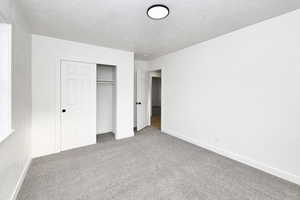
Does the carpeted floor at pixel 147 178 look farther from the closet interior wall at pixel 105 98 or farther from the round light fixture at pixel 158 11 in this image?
the round light fixture at pixel 158 11

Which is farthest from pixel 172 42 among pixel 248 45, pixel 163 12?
pixel 248 45

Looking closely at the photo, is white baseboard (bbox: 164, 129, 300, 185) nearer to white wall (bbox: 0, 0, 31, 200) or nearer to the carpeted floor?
the carpeted floor

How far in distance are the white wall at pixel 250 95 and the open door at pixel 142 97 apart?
1554 mm

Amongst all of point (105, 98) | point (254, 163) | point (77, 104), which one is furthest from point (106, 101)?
point (254, 163)

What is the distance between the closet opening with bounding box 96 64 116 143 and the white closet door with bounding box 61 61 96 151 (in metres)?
0.65

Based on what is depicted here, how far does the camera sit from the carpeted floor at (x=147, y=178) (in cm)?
161

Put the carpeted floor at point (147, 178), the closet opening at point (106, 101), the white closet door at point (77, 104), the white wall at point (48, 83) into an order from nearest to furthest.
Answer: the carpeted floor at point (147, 178) < the white wall at point (48, 83) < the white closet door at point (77, 104) < the closet opening at point (106, 101)

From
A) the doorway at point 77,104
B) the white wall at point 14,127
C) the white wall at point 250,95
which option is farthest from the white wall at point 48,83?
the white wall at point 250,95

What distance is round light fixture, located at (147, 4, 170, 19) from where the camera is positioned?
1.68 m

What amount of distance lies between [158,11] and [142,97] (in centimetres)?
291

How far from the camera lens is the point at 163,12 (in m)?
1.77

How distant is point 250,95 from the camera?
2238mm

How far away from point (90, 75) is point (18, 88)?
1481 millimetres

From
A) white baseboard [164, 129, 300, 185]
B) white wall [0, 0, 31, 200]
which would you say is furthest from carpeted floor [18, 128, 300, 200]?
white wall [0, 0, 31, 200]
